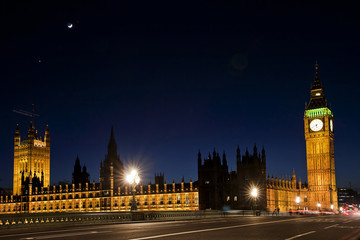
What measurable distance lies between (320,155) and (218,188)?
1451 inches

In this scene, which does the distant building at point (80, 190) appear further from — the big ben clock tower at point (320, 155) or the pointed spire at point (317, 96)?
the pointed spire at point (317, 96)

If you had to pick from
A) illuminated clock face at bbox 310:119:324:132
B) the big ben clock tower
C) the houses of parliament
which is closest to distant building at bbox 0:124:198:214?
the houses of parliament

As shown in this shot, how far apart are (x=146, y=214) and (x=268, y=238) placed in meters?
25.8

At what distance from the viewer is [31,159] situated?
556 ft

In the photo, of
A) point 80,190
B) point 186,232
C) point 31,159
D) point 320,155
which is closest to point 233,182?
point 320,155

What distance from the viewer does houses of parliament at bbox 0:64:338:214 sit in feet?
313

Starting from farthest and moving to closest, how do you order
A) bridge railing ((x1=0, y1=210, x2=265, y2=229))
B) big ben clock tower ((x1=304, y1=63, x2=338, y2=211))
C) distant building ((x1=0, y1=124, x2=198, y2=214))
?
big ben clock tower ((x1=304, y1=63, x2=338, y2=211)), distant building ((x1=0, y1=124, x2=198, y2=214)), bridge railing ((x1=0, y1=210, x2=265, y2=229))

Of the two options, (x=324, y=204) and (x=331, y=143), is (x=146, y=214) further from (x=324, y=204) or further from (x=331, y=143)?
(x=331, y=143)

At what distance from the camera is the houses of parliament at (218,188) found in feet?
313

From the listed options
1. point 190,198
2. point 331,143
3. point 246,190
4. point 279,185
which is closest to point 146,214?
point 246,190

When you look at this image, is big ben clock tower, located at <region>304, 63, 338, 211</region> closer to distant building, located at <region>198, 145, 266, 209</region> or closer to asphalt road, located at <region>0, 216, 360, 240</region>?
distant building, located at <region>198, 145, 266, 209</region>

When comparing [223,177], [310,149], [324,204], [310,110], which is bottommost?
[324,204]

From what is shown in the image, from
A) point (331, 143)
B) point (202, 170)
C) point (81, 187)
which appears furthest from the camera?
point (81, 187)

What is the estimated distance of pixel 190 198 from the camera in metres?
102
